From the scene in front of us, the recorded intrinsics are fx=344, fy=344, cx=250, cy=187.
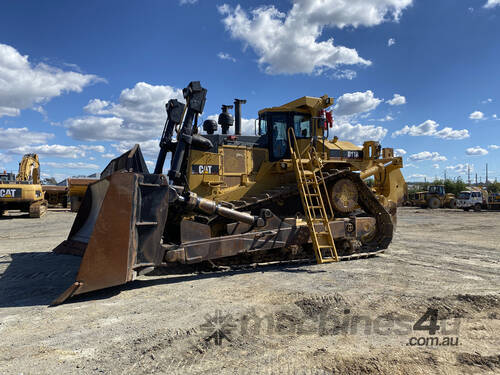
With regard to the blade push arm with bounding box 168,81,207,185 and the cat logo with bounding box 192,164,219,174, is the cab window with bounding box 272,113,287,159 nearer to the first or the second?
the cat logo with bounding box 192,164,219,174

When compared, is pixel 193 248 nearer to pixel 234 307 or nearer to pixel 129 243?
pixel 129 243

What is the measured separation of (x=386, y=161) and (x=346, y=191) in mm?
1960

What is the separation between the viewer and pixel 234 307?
4.46 metres

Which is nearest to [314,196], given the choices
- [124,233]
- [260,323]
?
[260,323]

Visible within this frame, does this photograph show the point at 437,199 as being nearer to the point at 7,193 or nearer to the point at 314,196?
the point at 314,196

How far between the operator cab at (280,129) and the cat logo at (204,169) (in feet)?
4.77

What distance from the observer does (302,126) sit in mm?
8359

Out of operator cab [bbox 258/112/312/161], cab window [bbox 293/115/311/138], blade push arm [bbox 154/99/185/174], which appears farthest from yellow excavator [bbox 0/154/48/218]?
cab window [bbox 293/115/311/138]

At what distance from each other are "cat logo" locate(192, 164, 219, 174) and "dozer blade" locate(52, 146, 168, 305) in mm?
1839

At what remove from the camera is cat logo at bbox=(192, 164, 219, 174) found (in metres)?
7.34

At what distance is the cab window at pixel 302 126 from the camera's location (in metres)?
8.30

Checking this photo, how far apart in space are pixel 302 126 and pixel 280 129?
565 mm

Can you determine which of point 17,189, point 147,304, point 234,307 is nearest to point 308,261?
point 234,307

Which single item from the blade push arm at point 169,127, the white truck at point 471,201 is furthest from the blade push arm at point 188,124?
the white truck at point 471,201
